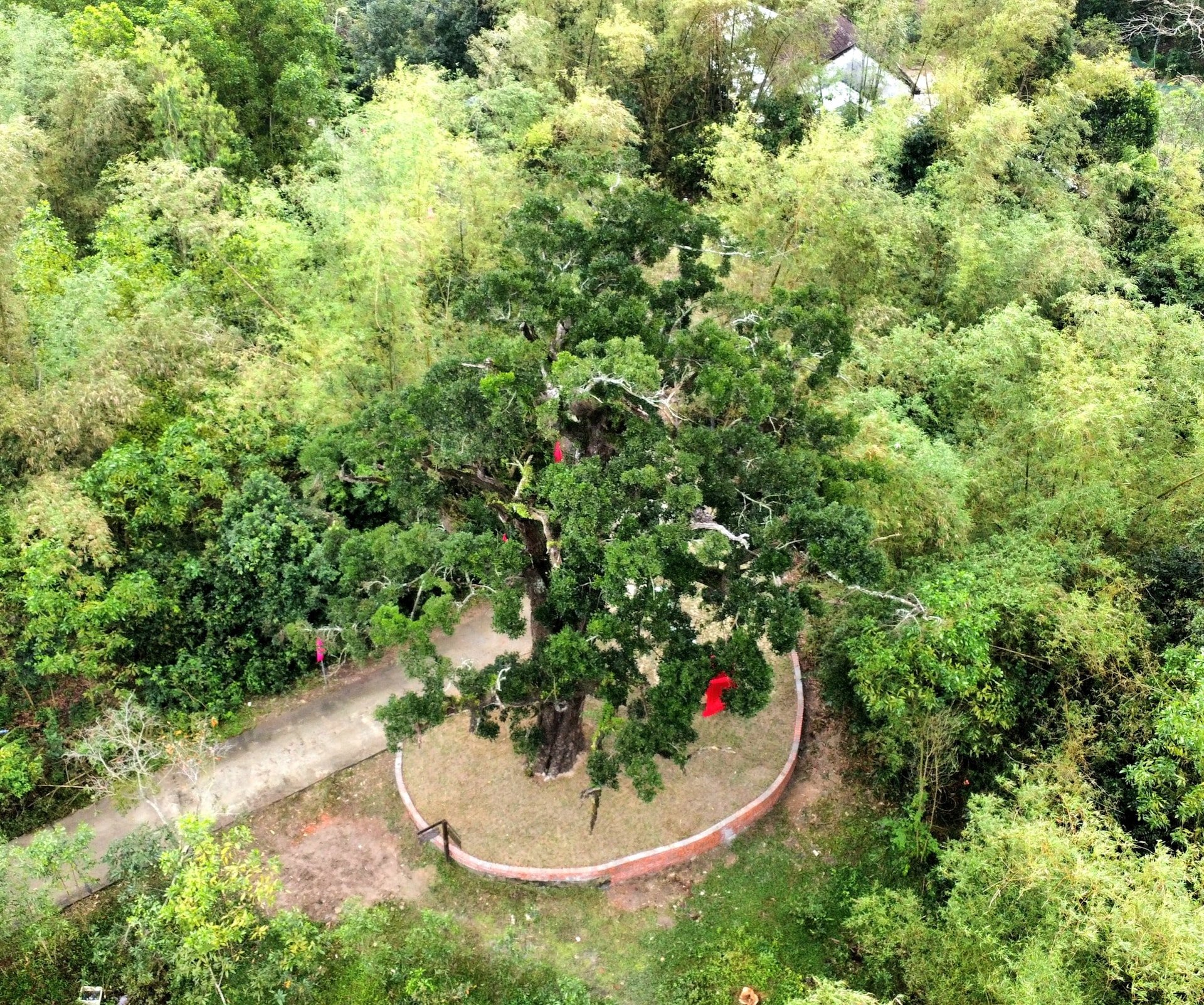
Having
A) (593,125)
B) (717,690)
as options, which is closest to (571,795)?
(717,690)

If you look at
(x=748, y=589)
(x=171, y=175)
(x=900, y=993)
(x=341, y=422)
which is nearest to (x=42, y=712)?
(x=341, y=422)

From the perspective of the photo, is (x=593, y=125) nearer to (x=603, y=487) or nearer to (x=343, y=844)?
(x=603, y=487)

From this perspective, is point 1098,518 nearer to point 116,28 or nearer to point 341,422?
point 341,422

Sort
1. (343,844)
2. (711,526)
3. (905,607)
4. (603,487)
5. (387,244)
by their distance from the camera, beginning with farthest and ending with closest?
(387,244), (343,844), (905,607), (711,526), (603,487)

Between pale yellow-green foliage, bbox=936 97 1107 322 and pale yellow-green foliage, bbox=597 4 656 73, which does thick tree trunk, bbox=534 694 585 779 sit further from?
pale yellow-green foliage, bbox=597 4 656 73

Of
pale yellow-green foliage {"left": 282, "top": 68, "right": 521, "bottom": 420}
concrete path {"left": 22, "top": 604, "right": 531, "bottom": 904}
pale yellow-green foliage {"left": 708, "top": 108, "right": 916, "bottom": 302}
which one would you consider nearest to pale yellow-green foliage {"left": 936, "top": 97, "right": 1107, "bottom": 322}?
pale yellow-green foliage {"left": 708, "top": 108, "right": 916, "bottom": 302}

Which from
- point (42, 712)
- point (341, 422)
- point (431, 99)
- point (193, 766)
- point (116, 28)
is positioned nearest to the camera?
point (193, 766)
